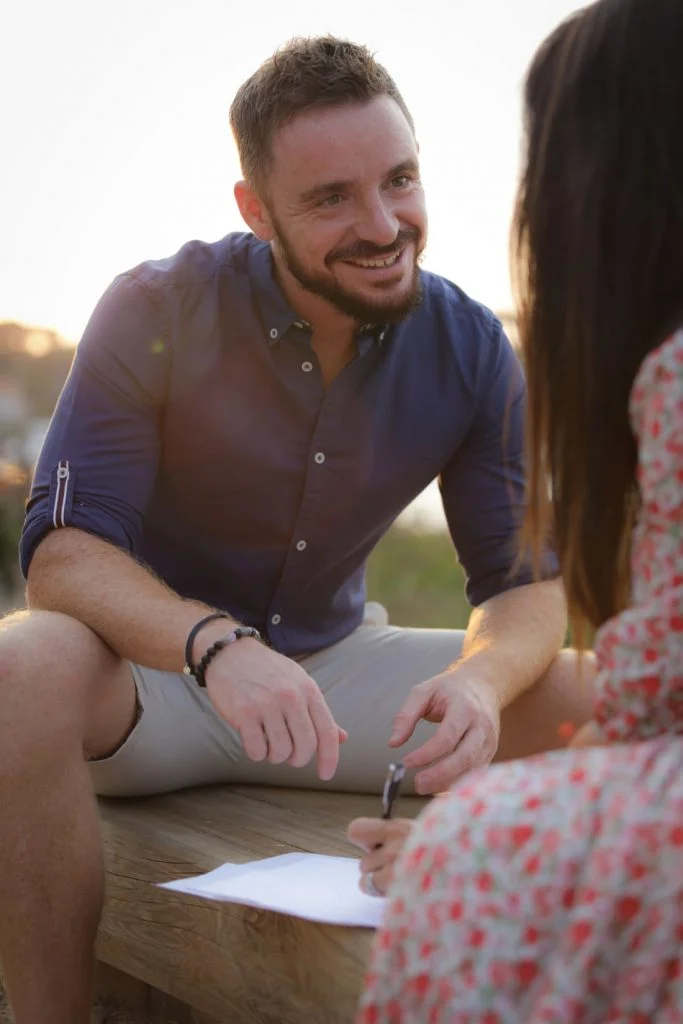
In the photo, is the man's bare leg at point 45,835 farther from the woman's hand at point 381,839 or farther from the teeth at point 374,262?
the teeth at point 374,262

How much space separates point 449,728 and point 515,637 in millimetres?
473

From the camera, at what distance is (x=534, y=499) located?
4.17 ft

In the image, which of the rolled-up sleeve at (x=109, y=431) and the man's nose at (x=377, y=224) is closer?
the rolled-up sleeve at (x=109, y=431)

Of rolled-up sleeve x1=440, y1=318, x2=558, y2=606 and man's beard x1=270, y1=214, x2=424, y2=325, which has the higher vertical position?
man's beard x1=270, y1=214, x2=424, y2=325

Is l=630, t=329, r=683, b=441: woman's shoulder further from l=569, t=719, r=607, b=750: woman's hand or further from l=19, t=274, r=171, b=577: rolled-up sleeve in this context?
l=19, t=274, r=171, b=577: rolled-up sleeve

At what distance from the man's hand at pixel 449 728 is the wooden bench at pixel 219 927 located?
0.24 metres

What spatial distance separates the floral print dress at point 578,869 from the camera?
2.87 feet

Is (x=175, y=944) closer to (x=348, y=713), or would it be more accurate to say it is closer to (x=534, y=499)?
(x=348, y=713)

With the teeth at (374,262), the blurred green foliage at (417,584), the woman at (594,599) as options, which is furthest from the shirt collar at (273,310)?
the blurred green foliage at (417,584)

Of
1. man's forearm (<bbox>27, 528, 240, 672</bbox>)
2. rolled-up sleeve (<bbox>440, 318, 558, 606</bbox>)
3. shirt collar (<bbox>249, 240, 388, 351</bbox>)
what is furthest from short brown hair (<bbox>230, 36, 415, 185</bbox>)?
man's forearm (<bbox>27, 528, 240, 672</bbox>)

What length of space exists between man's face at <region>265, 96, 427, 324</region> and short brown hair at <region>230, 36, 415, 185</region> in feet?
0.10

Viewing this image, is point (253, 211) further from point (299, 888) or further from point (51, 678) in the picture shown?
point (299, 888)

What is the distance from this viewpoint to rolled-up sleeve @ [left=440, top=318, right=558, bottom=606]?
8.04 ft

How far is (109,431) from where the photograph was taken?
2221 millimetres
